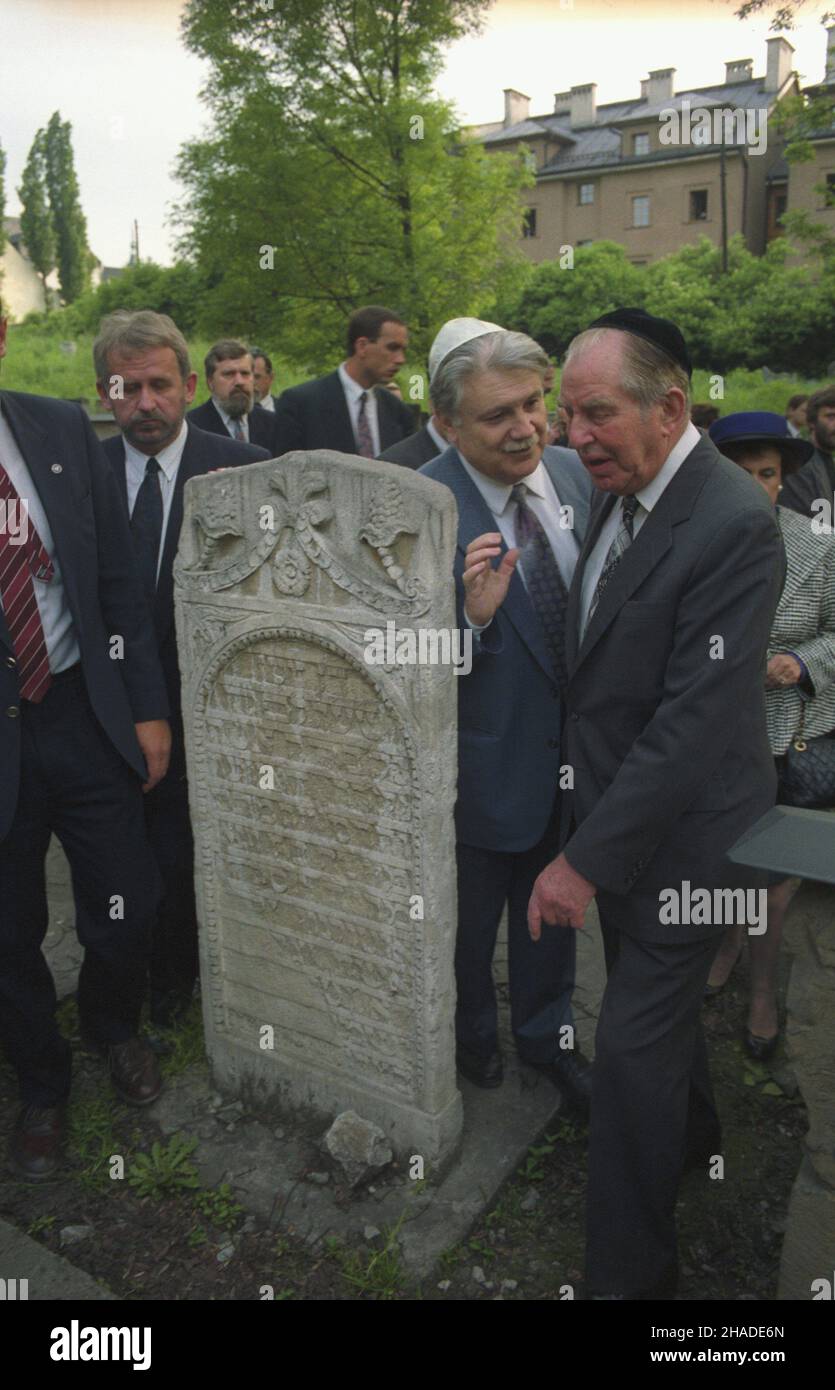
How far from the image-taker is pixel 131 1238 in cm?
284

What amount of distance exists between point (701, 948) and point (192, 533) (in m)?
1.89

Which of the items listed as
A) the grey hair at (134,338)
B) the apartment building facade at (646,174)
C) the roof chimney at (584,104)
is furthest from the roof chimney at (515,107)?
the grey hair at (134,338)

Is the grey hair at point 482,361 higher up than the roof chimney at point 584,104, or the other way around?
the roof chimney at point 584,104

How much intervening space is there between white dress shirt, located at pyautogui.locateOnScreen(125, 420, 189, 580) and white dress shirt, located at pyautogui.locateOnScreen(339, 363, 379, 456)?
88.0 inches

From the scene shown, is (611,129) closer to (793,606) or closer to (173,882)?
(793,606)

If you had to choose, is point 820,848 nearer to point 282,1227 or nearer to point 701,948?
point 701,948

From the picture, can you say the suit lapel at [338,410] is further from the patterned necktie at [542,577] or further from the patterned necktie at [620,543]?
the patterned necktie at [620,543]

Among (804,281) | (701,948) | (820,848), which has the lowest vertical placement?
(701,948)

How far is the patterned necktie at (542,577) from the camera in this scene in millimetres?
2938

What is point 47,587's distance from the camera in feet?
9.58

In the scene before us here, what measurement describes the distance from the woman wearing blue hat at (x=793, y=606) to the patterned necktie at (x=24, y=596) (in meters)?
2.13

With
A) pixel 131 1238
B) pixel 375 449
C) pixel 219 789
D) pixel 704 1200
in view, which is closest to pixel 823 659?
pixel 704 1200
